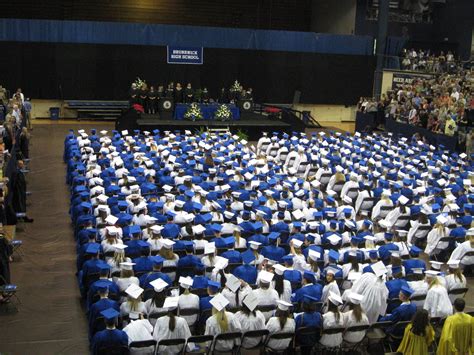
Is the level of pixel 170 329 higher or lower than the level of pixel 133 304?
lower

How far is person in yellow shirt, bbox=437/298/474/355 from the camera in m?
9.37

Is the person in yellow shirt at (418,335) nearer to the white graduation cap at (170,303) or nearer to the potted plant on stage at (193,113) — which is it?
the white graduation cap at (170,303)

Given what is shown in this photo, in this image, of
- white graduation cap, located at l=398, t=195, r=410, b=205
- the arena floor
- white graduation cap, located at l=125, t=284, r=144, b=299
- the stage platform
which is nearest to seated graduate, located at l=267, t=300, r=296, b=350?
white graduation cap, located at l=125, t=284, r=144, b=299

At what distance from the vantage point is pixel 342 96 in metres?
40.5

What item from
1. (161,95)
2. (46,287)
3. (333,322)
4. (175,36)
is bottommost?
(46,287)

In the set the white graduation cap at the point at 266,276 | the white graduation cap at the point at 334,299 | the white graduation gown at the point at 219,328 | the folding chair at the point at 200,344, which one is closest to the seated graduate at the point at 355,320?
the white graduation cap at the point at 334,299

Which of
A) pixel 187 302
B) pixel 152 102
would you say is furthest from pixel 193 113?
pixel 187 302

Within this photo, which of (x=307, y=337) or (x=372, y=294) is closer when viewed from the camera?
(x=307, y=337)

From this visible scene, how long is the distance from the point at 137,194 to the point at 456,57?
3355 cm

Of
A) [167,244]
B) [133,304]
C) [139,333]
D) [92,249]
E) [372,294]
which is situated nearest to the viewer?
[139,333]

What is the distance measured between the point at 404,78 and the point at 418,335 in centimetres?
3061

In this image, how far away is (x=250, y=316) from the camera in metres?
9.97

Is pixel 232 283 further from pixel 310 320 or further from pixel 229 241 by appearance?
pixel 229 241

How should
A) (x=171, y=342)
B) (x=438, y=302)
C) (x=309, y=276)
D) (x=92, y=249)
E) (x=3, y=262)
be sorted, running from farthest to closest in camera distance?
(x=3, y=262) < (x=92, y=249) < (x=309, y=276) < (x=438, y=302) < (x=171, y=342)
